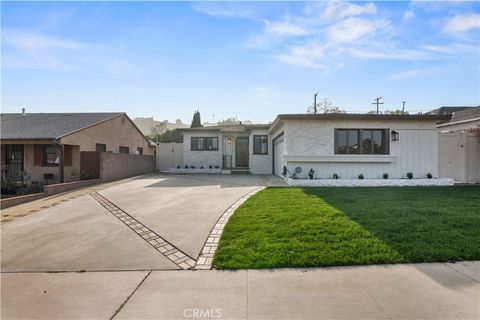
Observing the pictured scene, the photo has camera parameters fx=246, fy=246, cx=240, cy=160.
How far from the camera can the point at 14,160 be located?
1288 cm

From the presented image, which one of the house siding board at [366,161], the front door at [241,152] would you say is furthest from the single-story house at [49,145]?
the house siding board at [366,161]

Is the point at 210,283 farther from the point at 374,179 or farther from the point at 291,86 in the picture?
the point at 291,86

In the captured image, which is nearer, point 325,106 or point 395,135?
point 395,135

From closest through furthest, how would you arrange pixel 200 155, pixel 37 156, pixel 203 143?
1. pixel 37 156
2. pixel 200 155
3. pixel 203 143

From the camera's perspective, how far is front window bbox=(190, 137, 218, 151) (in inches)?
730

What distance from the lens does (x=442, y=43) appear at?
349 inches

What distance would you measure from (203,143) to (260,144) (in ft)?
14.2

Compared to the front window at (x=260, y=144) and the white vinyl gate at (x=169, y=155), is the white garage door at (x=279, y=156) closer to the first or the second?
the front window at (x=260, y=144)

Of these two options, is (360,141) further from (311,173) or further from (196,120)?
(196,120)

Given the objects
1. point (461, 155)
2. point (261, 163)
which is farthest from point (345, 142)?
point (261, 163)

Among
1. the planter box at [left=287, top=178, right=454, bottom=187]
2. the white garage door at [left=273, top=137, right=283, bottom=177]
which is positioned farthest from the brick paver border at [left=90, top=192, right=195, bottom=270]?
the white garage door at [left=273, top=137, right=283, bottom=177]

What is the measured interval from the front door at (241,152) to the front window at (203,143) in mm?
1661

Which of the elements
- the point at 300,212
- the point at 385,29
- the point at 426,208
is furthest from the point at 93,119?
the point at 426,208

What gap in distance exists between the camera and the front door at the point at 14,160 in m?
12.8
